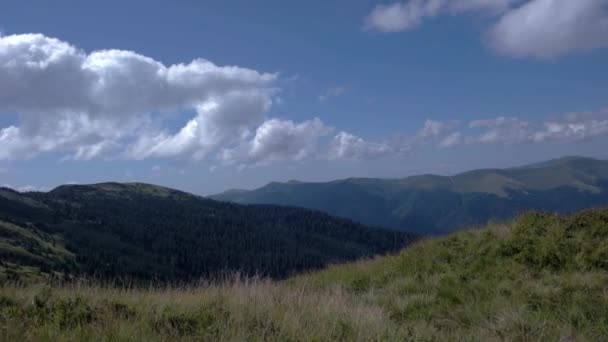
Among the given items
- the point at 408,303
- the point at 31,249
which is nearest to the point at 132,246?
the point at 31,249

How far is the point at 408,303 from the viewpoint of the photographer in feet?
27.1

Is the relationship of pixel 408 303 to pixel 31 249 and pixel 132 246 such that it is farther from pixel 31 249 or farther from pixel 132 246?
pixel 132 246

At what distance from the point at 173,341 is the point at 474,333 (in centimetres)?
363

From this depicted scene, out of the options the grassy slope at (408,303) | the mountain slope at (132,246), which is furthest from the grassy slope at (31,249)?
the grassy slope at (408,303)

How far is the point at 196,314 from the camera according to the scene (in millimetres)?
5957

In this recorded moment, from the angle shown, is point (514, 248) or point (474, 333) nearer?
point (474, 333)

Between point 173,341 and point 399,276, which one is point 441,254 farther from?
point 173,341

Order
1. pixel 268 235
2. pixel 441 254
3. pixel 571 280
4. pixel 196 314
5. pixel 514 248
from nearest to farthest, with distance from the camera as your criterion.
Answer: pixel 196 314 → pixel 571 280 → pixel 514 248 → pixel 441 254 → pixel 268 235

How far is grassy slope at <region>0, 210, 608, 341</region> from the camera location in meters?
5.36

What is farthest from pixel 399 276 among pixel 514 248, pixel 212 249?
pixel 212 249

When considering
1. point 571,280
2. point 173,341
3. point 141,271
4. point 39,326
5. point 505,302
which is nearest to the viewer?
point 173,341

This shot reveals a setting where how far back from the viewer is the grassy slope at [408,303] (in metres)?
5.36

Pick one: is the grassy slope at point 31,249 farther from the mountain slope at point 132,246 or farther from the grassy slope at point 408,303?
the grassy slope at point 408,303

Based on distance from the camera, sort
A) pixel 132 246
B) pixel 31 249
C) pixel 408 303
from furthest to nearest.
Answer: pixel 132 246
pixel 31 249
pixel 408 303
